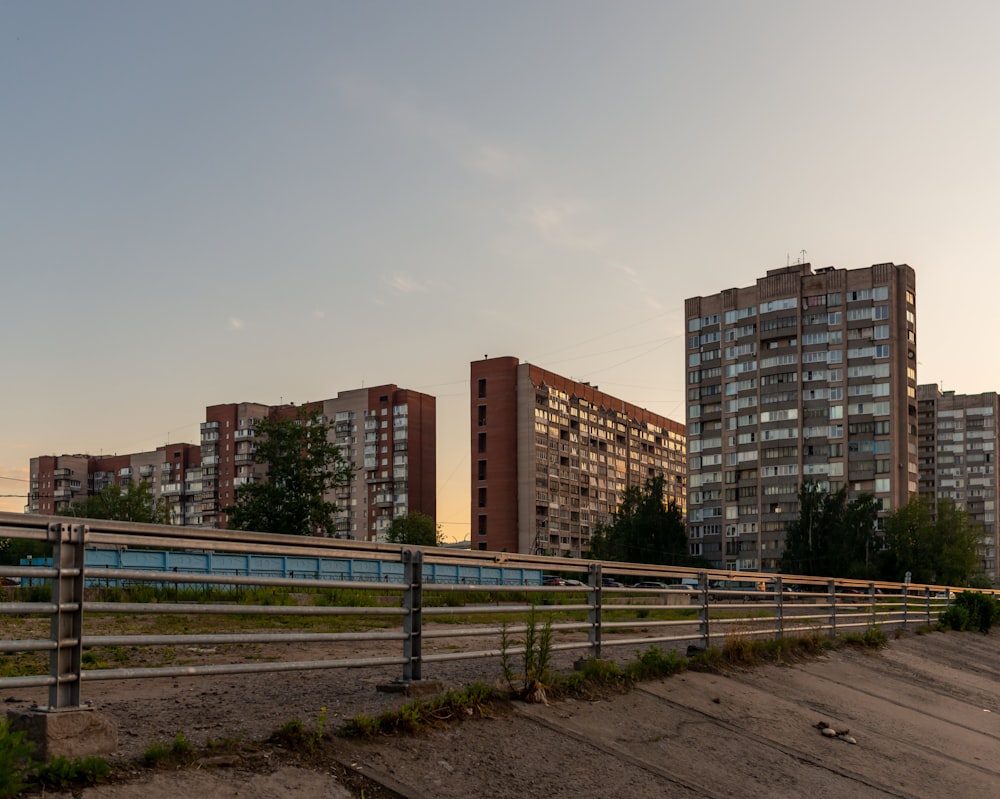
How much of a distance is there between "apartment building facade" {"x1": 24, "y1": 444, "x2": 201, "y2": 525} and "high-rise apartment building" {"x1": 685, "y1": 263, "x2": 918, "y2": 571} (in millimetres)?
93110

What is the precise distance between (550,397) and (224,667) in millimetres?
128959

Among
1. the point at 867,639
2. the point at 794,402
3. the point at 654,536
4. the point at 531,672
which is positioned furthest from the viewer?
the point at 794,402

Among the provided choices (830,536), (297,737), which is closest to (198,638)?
(297,737)

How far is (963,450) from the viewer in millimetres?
172125

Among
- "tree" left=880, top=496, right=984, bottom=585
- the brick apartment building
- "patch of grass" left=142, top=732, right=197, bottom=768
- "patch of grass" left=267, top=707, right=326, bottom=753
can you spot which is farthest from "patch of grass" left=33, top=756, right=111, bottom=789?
the brick apartment building

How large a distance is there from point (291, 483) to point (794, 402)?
65455 millimetres

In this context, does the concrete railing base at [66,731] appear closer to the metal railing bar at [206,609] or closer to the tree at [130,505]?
the metal railing bar at [206,609]

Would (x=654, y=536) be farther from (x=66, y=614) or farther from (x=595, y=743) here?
(x=66, y=614)

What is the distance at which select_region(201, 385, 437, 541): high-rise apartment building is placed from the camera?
15200 cm

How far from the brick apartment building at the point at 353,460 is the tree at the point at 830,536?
2674 inches

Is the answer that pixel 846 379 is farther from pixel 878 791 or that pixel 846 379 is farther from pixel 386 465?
pixel 878 791

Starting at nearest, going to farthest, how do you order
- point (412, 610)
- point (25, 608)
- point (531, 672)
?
point (25, 608) < point (412, 610) < point (531, 672)

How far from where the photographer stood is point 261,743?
19.7 ft

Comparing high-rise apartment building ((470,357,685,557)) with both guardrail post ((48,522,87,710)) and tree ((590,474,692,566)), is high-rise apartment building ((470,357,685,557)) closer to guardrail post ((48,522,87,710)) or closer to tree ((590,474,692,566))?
tree ((590,474,692,566))
